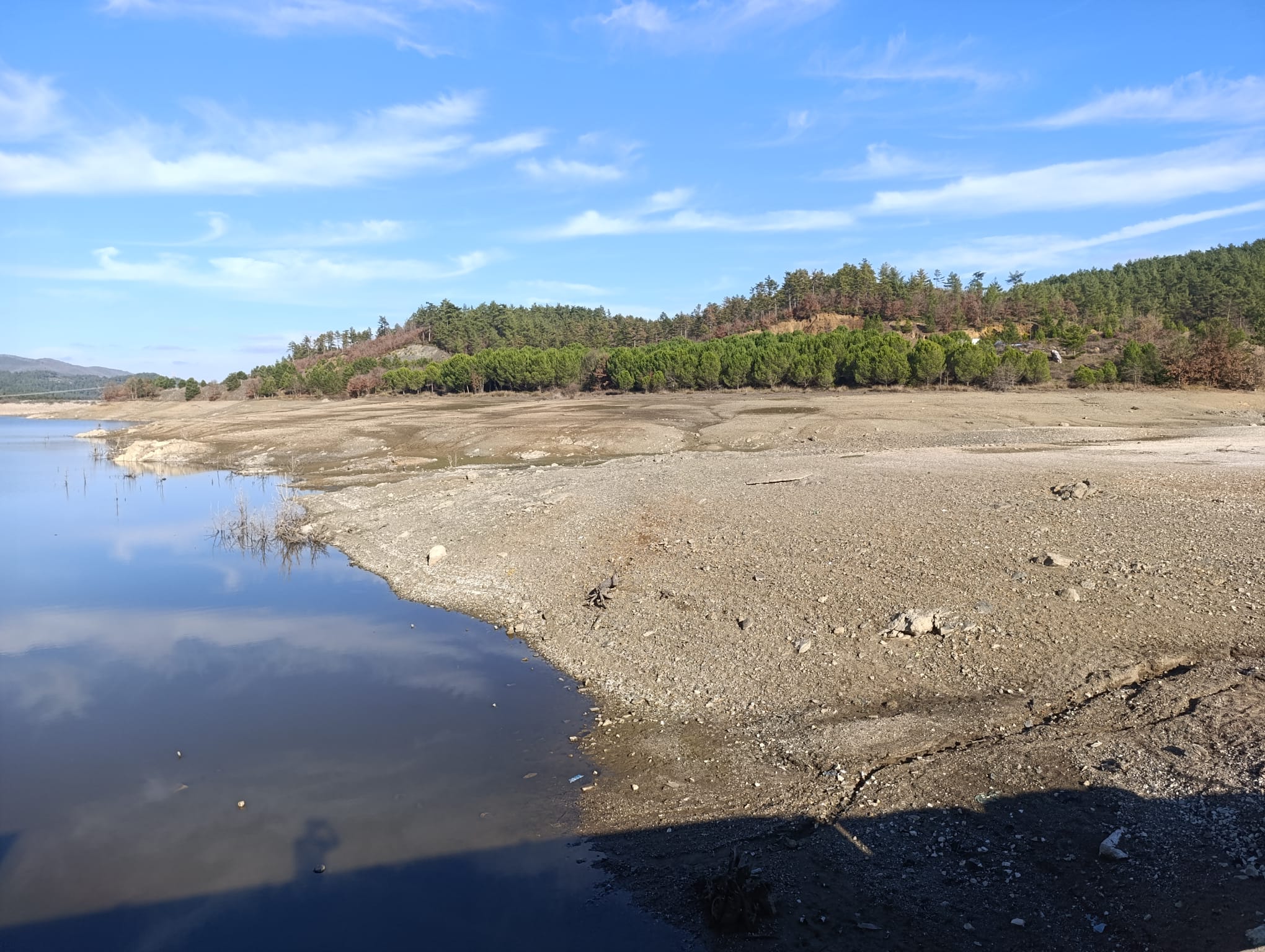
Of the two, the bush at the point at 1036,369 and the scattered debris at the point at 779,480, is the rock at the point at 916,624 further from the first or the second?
A: the bush at the point at 1036,369

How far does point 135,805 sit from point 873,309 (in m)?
98.9

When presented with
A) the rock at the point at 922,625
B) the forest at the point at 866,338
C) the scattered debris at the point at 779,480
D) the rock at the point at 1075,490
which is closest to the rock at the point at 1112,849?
the rock at the point at 922,625

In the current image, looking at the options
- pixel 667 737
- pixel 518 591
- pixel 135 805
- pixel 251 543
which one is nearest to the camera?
pixel 135 805

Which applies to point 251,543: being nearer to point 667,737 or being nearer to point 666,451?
point 667,737

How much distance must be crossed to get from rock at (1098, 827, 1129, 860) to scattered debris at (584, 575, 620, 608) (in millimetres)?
7605

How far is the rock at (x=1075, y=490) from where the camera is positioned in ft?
47.5

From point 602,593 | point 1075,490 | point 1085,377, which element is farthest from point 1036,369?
point 602,593

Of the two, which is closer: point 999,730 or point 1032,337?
point 999,730

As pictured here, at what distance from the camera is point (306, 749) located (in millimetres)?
8984

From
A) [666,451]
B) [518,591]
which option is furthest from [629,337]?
[518,591]

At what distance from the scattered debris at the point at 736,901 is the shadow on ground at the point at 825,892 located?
0.07 metres

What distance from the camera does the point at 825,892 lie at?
19.5ft

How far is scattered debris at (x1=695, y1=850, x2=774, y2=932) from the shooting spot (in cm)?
568

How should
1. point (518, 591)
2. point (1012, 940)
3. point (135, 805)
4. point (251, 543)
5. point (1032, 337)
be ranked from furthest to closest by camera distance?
point (1032, 337)
point (251, 543)
point (518, 591)
point (135, 805)
point (1012, 940)
